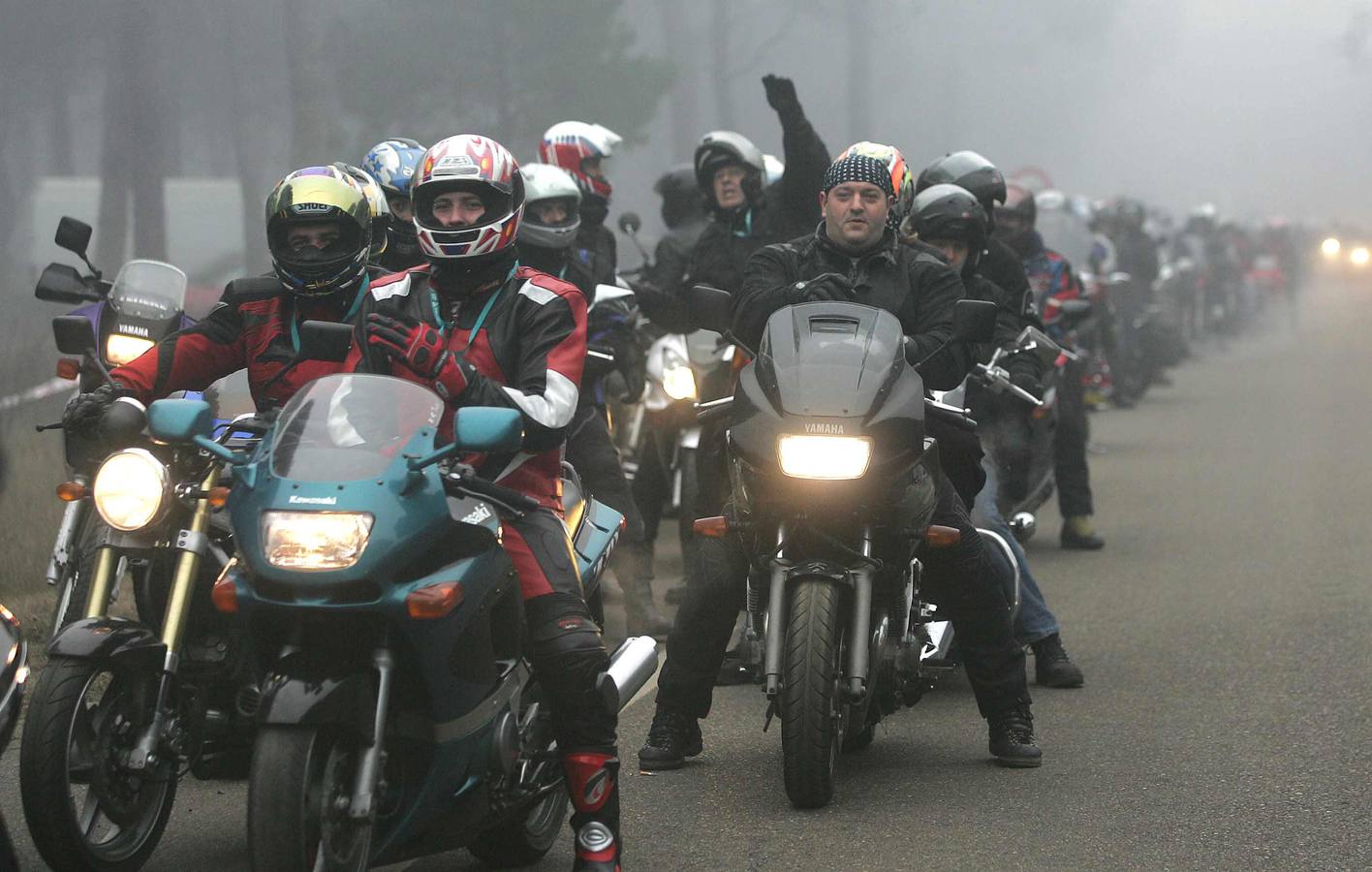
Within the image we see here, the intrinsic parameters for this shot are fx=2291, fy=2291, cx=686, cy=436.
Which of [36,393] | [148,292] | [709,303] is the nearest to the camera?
[709,303]

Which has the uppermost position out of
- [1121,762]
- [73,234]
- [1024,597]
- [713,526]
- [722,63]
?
[722,63]

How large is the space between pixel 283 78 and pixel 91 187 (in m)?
16.9

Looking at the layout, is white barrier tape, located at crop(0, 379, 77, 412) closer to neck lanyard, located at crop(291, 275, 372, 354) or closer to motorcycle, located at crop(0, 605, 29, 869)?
neck lanyard, located at crop(291, 275, 372, 354)

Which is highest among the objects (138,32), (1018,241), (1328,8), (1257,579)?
(1328,8)

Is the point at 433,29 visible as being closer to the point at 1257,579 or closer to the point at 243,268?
the point at 243,268

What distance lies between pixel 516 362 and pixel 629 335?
14.8ft

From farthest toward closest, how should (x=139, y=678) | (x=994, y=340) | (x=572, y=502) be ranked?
(x=994, y=340)
(x=572, y=502)
(x=139, y=678)

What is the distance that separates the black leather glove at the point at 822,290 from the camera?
6566mm

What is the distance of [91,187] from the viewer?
98.4ft

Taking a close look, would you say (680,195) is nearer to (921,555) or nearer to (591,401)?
(591,401)

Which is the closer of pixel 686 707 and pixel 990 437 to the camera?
pixel 686 707

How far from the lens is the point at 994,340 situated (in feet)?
27.2

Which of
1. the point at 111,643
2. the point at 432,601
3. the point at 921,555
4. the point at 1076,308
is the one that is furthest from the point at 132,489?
the point at 1076,308

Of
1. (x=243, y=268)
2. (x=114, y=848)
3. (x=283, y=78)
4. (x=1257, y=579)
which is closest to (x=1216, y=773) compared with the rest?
(x=114, y=848)
